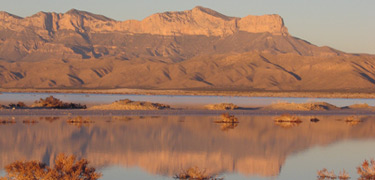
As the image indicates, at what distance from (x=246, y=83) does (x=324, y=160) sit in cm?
13613

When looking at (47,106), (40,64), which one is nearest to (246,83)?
(40,64)

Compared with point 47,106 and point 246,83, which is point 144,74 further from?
point 47,106

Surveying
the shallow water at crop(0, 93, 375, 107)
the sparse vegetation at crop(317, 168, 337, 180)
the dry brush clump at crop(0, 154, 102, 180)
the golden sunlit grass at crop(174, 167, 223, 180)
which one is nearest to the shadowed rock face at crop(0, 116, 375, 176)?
the golden sunlit grass at crop(174, 167, 223, 180)

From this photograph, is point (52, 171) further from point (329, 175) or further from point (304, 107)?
point (304, 107)

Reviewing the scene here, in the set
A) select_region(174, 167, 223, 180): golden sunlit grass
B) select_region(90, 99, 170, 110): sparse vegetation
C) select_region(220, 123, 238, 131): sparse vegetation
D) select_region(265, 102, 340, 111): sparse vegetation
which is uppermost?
select_region(265, 102, 340, 111): sparse vegetation

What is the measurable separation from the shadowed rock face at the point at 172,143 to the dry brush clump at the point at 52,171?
3.21 meters

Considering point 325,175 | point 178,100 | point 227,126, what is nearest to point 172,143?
point 325,175

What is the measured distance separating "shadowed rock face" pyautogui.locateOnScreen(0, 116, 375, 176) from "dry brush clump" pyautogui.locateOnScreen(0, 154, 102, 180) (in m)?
3.21

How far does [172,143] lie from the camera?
25984 millimetres

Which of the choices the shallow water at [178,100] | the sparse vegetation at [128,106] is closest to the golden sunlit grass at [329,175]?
the sparse vegetation at [128,106]

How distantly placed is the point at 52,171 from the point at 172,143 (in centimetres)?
1144

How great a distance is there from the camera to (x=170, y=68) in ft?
584

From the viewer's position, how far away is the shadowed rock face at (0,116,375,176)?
65.7ft

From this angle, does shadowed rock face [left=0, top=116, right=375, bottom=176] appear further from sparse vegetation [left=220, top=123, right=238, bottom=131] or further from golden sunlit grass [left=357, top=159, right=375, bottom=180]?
golden sunlit grass [left=357, top=159, right=375, bottom=180]
